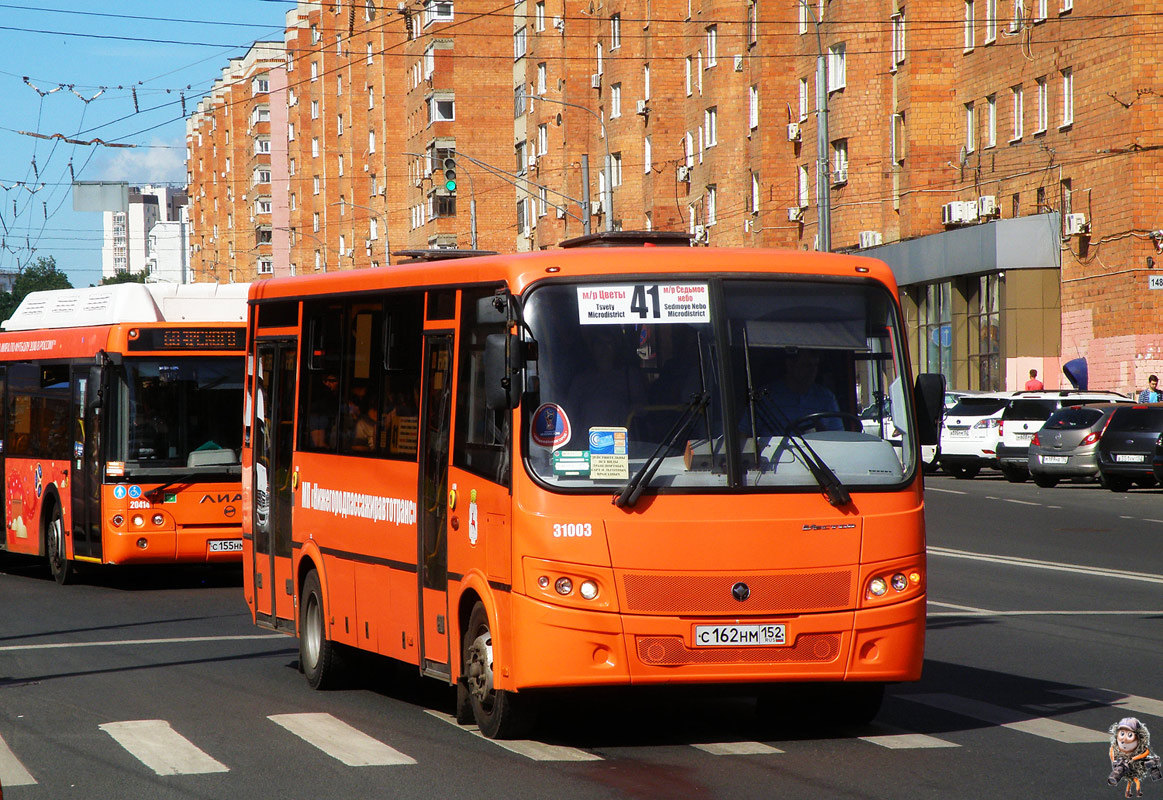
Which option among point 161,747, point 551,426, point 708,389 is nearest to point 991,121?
point 708,389

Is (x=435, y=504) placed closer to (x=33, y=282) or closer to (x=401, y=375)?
(x=401, y=375)

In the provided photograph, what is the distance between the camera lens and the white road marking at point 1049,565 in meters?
18.0

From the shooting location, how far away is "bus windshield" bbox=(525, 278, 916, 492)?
8.62m

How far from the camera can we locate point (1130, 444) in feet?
104

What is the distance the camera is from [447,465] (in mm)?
9492

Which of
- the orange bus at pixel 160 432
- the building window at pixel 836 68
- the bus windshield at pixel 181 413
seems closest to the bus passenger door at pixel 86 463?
the orange bus at pixel 160 432

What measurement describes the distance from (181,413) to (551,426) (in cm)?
1031

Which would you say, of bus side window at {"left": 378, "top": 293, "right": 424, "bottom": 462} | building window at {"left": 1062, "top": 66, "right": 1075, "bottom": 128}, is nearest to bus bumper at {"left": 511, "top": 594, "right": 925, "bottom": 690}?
bus side window at {"left": 378, "top": 293, "right": 424, "bottom": 462}

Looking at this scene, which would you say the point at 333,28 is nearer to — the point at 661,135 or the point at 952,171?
the point at 661,135

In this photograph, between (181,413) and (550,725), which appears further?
(181,413)

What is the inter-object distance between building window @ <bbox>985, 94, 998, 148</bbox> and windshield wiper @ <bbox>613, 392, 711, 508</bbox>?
39964 mm

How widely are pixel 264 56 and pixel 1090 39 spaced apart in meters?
96.6

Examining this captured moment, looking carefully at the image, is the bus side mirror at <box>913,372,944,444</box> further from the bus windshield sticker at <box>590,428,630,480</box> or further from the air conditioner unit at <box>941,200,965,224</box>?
the air conditioner unit at <box>941,200,965,224</box>

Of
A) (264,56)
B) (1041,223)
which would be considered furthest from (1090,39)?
(264,56)
